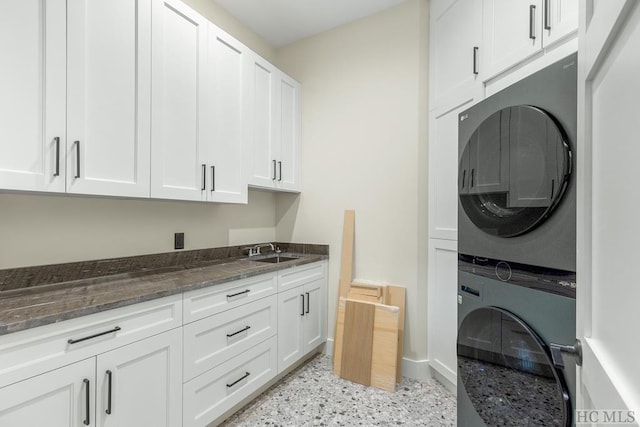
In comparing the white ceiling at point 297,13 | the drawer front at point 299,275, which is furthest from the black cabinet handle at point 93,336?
the white ceiling at point 297,13

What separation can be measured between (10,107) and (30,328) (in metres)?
0.86

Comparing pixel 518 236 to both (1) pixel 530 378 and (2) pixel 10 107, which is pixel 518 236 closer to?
(1) pixel 530 378

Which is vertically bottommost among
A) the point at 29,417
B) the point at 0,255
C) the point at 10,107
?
the point at 29,417

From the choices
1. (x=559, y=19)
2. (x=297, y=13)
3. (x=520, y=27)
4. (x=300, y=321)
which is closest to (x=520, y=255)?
(x=559, y=19)

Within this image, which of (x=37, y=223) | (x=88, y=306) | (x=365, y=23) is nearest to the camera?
(x=88, y=306)

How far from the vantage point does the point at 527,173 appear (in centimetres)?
100

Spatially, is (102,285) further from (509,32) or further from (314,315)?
(509,32)

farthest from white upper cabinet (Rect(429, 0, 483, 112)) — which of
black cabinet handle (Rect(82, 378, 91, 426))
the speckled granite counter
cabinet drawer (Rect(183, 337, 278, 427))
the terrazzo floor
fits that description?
black cabinet handle (Rect(82, 378, 91, 426))

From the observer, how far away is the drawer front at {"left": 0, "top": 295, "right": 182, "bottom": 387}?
0.97m

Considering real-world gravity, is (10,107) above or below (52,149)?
above

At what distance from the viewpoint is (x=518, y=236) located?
1035 mm

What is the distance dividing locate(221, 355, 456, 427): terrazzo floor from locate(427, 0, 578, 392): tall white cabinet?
222mm

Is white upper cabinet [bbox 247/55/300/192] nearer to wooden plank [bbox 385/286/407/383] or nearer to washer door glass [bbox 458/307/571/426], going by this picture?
wooden plank [bbox 385/286/407/383]

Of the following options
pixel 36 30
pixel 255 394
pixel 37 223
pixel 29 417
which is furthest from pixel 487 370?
pixel 36 30
